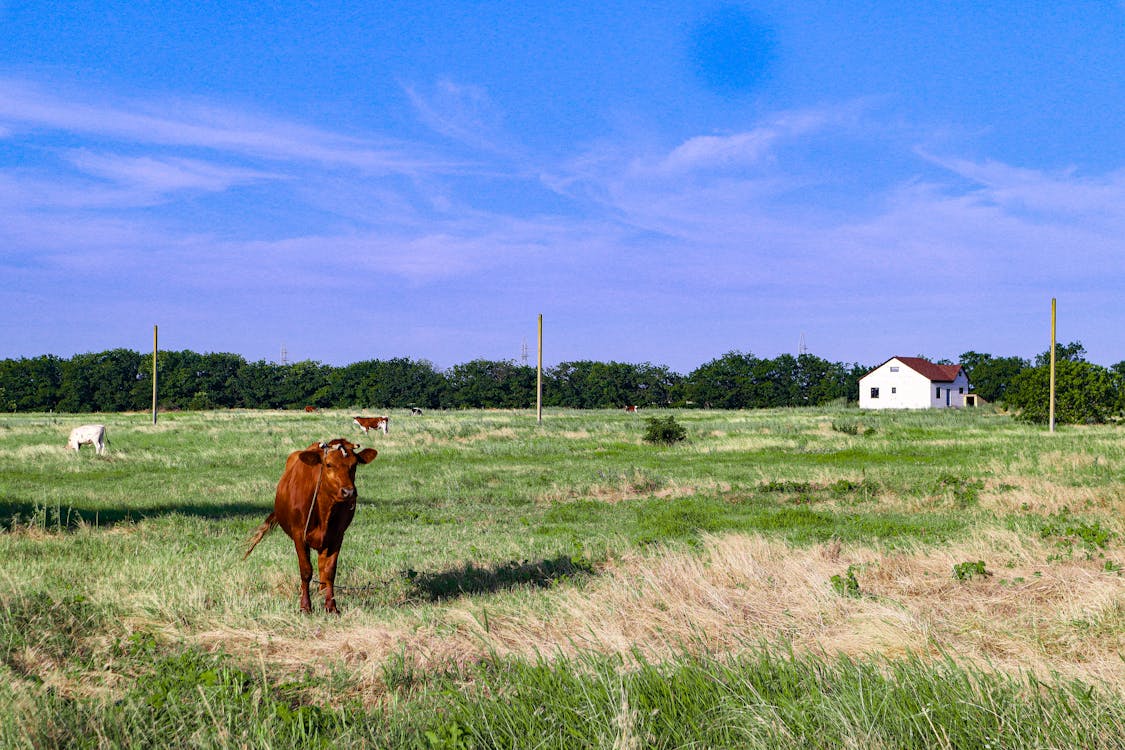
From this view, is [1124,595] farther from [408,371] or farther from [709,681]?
[408,371]

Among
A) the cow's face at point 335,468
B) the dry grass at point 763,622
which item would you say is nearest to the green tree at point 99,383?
the cow's face at point 335,468

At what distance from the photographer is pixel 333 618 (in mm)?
6469

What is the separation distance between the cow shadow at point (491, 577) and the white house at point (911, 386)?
7348 cm

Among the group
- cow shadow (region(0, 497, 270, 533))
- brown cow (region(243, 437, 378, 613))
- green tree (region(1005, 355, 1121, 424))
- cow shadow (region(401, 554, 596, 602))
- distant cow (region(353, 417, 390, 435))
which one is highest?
green tree (region(1005, 355, 1121, 424))

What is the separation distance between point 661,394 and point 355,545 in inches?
3277

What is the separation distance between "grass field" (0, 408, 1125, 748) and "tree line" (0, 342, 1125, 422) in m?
73.2

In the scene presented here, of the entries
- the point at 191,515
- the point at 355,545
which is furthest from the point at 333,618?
the point at 191,515

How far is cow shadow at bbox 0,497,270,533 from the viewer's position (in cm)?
1162

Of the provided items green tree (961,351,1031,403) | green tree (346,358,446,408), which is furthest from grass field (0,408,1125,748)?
green tree (961,351,1031,403)

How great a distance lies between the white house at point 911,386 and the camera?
75312 mm

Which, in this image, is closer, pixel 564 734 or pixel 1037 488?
pixel 564 734

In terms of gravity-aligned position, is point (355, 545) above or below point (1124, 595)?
below

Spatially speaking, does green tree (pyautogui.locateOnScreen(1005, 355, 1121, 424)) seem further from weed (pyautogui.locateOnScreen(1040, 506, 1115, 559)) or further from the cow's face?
the cow's face

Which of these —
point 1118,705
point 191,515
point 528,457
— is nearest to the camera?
point 1118,705
